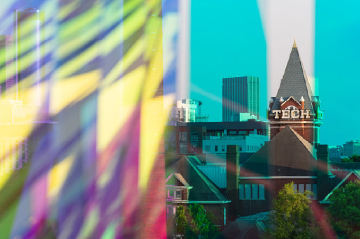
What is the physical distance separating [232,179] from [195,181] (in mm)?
4859

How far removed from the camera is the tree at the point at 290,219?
39.9 m

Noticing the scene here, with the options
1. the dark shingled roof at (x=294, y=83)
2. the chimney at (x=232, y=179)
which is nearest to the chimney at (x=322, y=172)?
the chimney at (x=232, y=179)

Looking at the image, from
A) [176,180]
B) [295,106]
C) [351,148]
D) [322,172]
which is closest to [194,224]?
[176,180]

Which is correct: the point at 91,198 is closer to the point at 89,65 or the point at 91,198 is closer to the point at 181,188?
the point at 89,65

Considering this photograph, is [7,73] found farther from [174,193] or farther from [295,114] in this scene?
[295,114]

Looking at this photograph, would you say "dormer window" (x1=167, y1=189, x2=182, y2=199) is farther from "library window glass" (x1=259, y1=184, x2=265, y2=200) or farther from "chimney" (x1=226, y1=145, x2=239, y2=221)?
"library window glass" (x1=259, y1=184, x2=265, y2=200)

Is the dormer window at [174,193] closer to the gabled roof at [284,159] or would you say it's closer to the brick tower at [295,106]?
the gabled roof at [284,159]

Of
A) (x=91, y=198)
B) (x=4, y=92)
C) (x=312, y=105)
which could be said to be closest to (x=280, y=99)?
(x=312, y=105)

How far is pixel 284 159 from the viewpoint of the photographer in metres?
56.7

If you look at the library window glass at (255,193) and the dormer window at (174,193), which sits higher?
→ the dormer window at (174,193)

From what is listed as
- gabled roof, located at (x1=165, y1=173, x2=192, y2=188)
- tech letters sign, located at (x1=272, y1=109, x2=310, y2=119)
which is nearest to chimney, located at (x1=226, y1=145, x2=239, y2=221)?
gabled roof, located at (x1=165, y1=173, x2=192, y2=188)

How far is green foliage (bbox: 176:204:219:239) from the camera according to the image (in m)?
41.0

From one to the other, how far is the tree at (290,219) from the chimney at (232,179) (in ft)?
35.8

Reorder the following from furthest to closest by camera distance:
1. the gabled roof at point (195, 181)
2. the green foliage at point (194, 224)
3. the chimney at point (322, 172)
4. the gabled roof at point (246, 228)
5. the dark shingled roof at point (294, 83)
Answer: the dark shingled roof at point (294, 83) < the chimney at point (322, 172) < the gabled roof at point (195, 181) < the gabled roof at point (246, 228) < the green foliage at point (194, 224)
